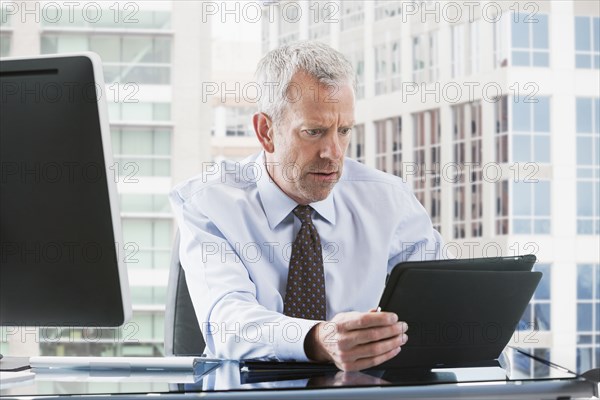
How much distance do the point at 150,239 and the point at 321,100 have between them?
15.0ft

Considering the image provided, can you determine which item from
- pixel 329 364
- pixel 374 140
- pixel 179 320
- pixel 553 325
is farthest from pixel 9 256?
pixel 374 140

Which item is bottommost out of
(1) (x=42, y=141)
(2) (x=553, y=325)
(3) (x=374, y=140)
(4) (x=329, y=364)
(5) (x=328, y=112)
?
(2) (x=553, y=325)

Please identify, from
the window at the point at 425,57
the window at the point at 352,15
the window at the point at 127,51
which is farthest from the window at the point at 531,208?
the window at the point at 127,51

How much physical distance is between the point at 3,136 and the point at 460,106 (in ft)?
19.9

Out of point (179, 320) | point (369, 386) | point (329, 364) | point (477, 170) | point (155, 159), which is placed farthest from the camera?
point (477, 170)

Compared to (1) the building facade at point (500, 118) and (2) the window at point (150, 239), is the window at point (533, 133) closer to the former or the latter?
(1) the building facade at point (500, 118)

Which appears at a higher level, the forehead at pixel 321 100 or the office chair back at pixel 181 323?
the forehead at pixel 321 100

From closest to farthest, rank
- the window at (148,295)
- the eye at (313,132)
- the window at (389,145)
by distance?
1. the eye at (313,132)
2. the window at (148,295)
3. the window at (389,145)

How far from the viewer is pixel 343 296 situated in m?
1.72

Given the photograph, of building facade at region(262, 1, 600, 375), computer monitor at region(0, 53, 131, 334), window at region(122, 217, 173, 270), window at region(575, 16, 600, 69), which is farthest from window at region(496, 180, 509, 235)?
computer monitor at region(0, 53, 131, 334)

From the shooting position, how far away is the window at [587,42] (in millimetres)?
6320

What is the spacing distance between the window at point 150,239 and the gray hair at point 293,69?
14.2ft

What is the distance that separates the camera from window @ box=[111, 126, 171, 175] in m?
5.88

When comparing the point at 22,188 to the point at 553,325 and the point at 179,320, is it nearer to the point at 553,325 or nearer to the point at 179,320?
the point at 179,320
